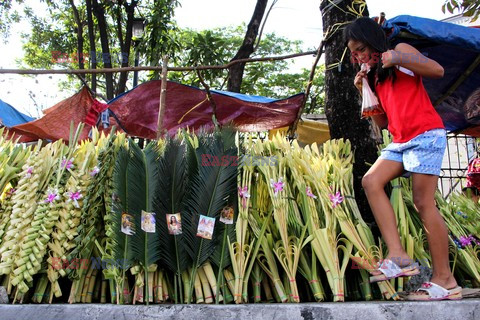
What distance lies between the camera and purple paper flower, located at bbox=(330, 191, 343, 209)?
2505 mm

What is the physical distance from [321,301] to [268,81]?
15.4 m

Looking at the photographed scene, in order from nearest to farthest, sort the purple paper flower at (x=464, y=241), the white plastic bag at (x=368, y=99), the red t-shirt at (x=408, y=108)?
the red t-shirt at (x=408, y=108)
the white plastic bag at (x=368, y=99)
the purple paper flower at (x=464, y=241)

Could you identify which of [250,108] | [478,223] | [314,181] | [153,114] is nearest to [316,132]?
[250,108]

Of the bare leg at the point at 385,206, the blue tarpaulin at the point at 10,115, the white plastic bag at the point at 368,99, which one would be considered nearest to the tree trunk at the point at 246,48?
the blue tarpaulin at the point at 10,115

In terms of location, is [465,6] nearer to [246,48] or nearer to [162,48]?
[246,48]

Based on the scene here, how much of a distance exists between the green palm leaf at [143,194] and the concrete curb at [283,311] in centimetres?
18

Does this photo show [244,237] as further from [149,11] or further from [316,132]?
[149,11]

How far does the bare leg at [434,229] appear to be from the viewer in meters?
2.30

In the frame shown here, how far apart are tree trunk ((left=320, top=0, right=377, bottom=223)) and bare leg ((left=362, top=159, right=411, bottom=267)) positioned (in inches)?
21.6

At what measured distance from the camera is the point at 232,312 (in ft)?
6.56

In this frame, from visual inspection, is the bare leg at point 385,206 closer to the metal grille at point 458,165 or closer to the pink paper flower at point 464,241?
the pink paper flower at point 464,241

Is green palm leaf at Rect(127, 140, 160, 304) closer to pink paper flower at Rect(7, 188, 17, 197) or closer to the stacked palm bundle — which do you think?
the stacked palm bundle

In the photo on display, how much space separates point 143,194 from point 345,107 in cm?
167

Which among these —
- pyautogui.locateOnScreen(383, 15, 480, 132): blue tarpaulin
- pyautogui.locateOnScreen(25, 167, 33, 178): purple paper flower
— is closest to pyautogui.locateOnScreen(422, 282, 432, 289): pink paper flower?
pyautogui.locateOnScreen(383, 15, 480, 132): blue tarpaulin
